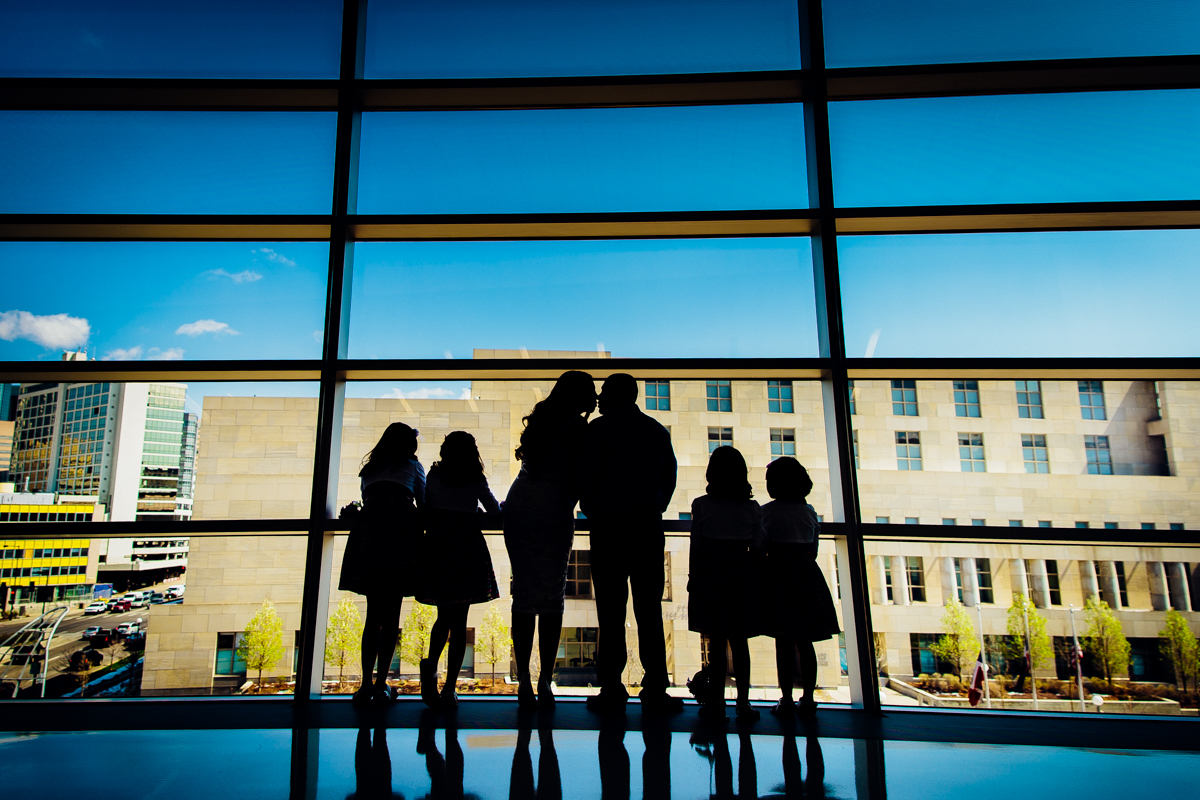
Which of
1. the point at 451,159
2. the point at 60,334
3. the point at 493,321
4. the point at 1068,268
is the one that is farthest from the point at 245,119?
the point at 1068,268

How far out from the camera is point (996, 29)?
10.3ft

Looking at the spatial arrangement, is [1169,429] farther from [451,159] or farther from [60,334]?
[60,334]

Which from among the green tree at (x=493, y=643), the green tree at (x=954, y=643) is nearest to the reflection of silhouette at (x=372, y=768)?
the green tree at (x=493, y=643)

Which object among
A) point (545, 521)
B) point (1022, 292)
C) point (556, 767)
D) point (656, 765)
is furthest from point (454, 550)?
point (1022, 292)

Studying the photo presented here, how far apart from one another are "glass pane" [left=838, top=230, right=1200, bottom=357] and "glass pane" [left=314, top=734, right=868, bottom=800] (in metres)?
1.93

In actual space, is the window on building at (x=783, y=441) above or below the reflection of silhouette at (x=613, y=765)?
above

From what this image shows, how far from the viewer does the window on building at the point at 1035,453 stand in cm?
289

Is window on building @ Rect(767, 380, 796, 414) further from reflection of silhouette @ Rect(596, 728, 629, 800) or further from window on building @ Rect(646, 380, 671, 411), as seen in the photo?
reflection of silhouette @ Rect(596, 728, 629, 800)

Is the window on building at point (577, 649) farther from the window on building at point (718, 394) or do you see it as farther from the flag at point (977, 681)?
the flag at point (977, 681)

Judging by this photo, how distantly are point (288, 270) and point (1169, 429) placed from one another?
4611mm

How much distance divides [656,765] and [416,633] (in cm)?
181

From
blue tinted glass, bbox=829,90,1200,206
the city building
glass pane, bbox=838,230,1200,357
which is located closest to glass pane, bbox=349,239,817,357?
the city building

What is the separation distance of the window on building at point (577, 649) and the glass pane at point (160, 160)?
9.06 ft

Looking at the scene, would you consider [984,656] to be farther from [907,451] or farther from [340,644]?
[340,644]
